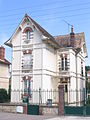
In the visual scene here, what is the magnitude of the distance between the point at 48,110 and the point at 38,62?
30.6 ft

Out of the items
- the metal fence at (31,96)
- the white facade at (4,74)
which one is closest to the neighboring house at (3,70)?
the white facade at (4,74)

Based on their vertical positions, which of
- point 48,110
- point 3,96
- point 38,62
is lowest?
point 48,110

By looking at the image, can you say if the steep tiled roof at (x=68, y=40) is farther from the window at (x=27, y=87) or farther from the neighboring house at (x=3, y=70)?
the neighboring house at (x=3, y=70)

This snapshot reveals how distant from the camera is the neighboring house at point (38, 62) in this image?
1233 inches

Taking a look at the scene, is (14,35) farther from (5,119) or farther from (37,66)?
(5,119)

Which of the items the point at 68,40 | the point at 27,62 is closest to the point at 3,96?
the point at 27,62

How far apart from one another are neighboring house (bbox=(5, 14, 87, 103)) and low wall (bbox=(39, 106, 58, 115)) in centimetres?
731

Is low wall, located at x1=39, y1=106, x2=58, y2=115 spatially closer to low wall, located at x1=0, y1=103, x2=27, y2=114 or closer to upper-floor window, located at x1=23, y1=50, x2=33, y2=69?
low wall, located at x1=0, y1=103, x2=27, y2=114

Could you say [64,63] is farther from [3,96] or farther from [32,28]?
[3,96]

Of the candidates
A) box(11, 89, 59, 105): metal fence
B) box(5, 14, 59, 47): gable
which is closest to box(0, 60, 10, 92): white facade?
box(5, 14, 59, 47): gable

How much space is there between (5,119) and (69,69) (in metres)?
15.4

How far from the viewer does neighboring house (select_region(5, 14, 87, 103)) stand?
31328mm

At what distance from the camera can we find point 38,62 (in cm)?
3133

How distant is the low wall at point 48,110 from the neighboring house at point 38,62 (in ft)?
24.0
